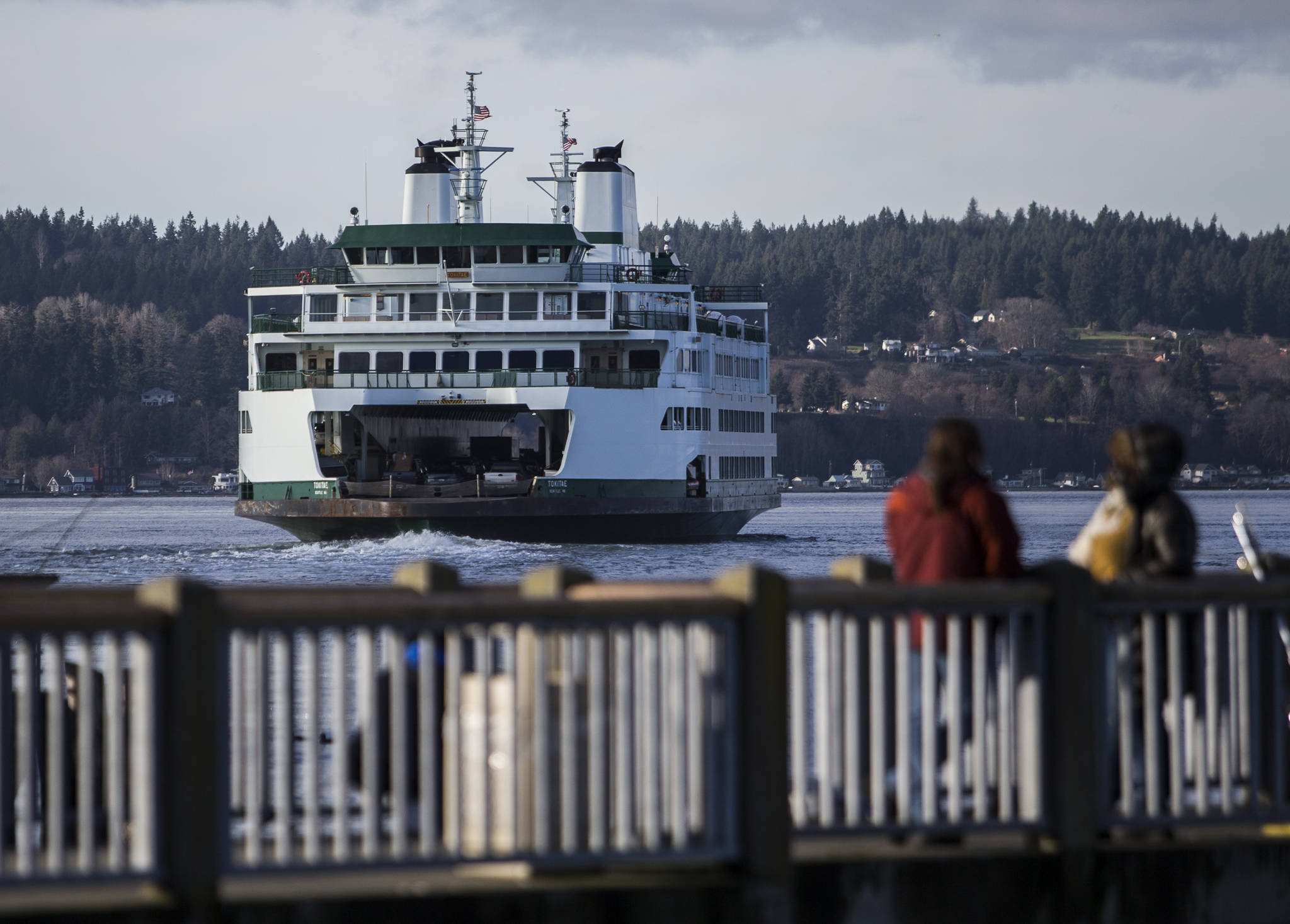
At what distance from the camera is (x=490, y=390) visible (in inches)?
1779

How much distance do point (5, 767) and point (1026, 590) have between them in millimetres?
3536

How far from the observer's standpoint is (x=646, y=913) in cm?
638

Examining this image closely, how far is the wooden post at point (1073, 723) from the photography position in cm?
674

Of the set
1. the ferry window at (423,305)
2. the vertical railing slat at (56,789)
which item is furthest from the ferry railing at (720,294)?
the vertical railing slat at (56,789)

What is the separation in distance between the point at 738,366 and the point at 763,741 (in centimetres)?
5068

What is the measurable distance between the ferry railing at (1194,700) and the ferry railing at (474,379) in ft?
125

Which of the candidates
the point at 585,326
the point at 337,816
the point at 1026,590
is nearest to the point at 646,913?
the point at 337,816

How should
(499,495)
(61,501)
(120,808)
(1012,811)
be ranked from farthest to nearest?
(61,501) → (499,495) → (1012,811) → (120,808)

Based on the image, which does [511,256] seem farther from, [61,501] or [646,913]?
[61,501]

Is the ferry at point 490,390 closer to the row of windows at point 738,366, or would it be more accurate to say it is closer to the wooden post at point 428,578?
the row of windows at point 738,366

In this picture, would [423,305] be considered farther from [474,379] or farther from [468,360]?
[474,379]

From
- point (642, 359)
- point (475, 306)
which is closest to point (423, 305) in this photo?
point (475, 306)

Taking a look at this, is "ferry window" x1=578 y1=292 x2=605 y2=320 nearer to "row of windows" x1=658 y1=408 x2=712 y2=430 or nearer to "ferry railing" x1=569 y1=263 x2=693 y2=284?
"ferry railing" x1=569 y1=263 x2=693 y2=284

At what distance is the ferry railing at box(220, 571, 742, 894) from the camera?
5.98 metres
